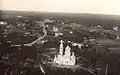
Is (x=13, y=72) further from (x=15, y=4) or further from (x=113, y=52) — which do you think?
Answer: (x=113, y=52)

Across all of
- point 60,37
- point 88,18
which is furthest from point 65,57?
point 88,18

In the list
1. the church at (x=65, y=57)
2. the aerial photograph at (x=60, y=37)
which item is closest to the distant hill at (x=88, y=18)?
the aerial photograph at (x=60, y=37)

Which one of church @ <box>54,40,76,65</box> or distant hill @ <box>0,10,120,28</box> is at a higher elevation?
distant hill @ <box>0,10,120,28</box>

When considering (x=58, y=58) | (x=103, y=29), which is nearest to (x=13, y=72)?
(x=58, y=58)

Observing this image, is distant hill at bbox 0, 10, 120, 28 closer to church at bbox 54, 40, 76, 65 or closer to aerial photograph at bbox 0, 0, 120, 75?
aerial photograph at bbox 0, 0, 120, 75

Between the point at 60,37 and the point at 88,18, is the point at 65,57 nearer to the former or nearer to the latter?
the point at 60,37

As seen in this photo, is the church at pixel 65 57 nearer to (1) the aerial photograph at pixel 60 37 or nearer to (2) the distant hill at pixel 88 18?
(1) the aerial photograph at pixel 60 37

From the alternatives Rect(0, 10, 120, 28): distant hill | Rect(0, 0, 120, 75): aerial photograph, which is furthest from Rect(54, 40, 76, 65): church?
Rect(0, 10, 120, 28): distant hill
